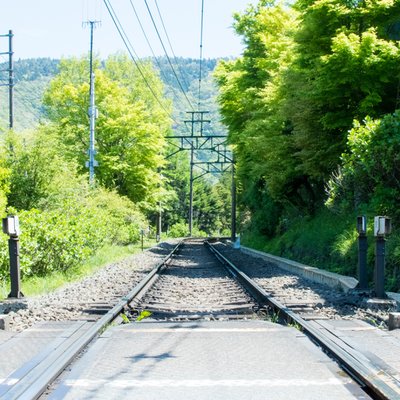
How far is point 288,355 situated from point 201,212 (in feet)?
338

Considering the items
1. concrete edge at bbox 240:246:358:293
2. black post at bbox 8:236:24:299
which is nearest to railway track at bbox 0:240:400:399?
black post at bbox 8:236:24:299

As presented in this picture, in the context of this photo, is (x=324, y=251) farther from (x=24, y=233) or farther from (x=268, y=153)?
(x=24, y=233)

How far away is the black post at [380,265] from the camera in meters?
9.53

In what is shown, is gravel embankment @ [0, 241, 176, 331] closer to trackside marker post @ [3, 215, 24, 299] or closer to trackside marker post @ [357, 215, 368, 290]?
trackside marker post @ [3, 215, 24, 299]

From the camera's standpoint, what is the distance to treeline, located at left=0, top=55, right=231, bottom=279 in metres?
15.5

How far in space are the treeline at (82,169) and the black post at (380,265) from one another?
625 cm

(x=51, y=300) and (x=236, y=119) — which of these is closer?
(x=51, y=300)

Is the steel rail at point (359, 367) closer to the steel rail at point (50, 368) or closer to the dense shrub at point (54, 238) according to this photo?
the steel rail at point (50, 368)

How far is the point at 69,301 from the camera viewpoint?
10.8 m

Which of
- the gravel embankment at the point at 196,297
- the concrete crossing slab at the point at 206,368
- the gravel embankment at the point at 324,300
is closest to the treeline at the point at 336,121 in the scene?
the gravel embankment at the point at 324,300

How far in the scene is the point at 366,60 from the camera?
17500 mm

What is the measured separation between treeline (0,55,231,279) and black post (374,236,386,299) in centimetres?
625

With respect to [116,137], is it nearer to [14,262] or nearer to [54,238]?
[54,238]

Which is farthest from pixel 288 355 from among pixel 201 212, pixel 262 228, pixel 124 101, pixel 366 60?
pixel 201 212
